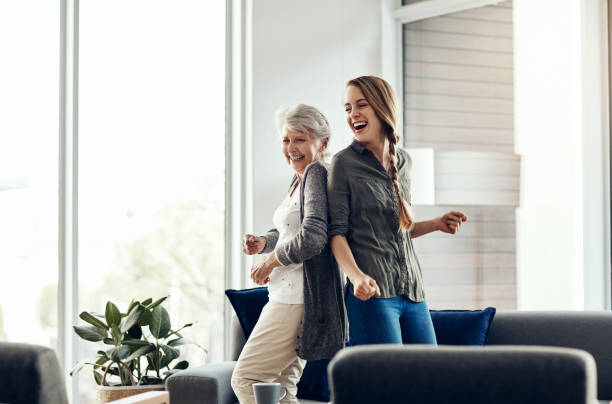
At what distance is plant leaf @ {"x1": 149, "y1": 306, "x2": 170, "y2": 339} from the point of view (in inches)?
127

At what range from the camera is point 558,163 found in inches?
154

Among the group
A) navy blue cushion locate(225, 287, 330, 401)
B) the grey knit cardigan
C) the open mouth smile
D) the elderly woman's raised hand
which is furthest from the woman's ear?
navy blue cushion locate(225, 287, 330, 401)

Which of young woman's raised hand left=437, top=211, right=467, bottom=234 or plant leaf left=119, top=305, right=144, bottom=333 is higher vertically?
young woman's raised hand left=437, top=211, right=467, bottom=234

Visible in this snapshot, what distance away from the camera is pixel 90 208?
385 cm

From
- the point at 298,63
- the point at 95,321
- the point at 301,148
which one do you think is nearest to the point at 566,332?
the point at 301,148

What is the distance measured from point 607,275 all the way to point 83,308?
8.53 ft

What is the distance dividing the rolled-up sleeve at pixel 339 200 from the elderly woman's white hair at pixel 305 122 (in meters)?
0.25

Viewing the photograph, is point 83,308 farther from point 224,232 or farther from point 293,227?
point 293,227

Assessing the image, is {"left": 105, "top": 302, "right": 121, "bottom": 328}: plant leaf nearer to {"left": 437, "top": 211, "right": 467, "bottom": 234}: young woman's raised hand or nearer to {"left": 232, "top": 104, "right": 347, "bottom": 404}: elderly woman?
{"left": 232, "top": 104, "right": 347, "bottom": 404}: elderly woman

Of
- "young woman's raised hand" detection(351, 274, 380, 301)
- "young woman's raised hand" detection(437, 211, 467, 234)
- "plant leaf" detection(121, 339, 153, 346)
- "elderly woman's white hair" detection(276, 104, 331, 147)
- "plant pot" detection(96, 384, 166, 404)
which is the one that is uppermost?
"elderly woman's white hair" detection(276, 104, 331, 147)

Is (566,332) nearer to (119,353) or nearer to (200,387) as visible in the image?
(200,387)

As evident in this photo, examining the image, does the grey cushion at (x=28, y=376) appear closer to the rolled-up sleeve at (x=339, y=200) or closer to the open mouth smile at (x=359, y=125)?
the rolled-up sleeve at (x=339, y=200)

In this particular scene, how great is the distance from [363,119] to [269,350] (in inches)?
30.9

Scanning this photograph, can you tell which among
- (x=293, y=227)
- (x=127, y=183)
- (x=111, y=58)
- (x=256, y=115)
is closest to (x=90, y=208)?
(x=127, y=183)
